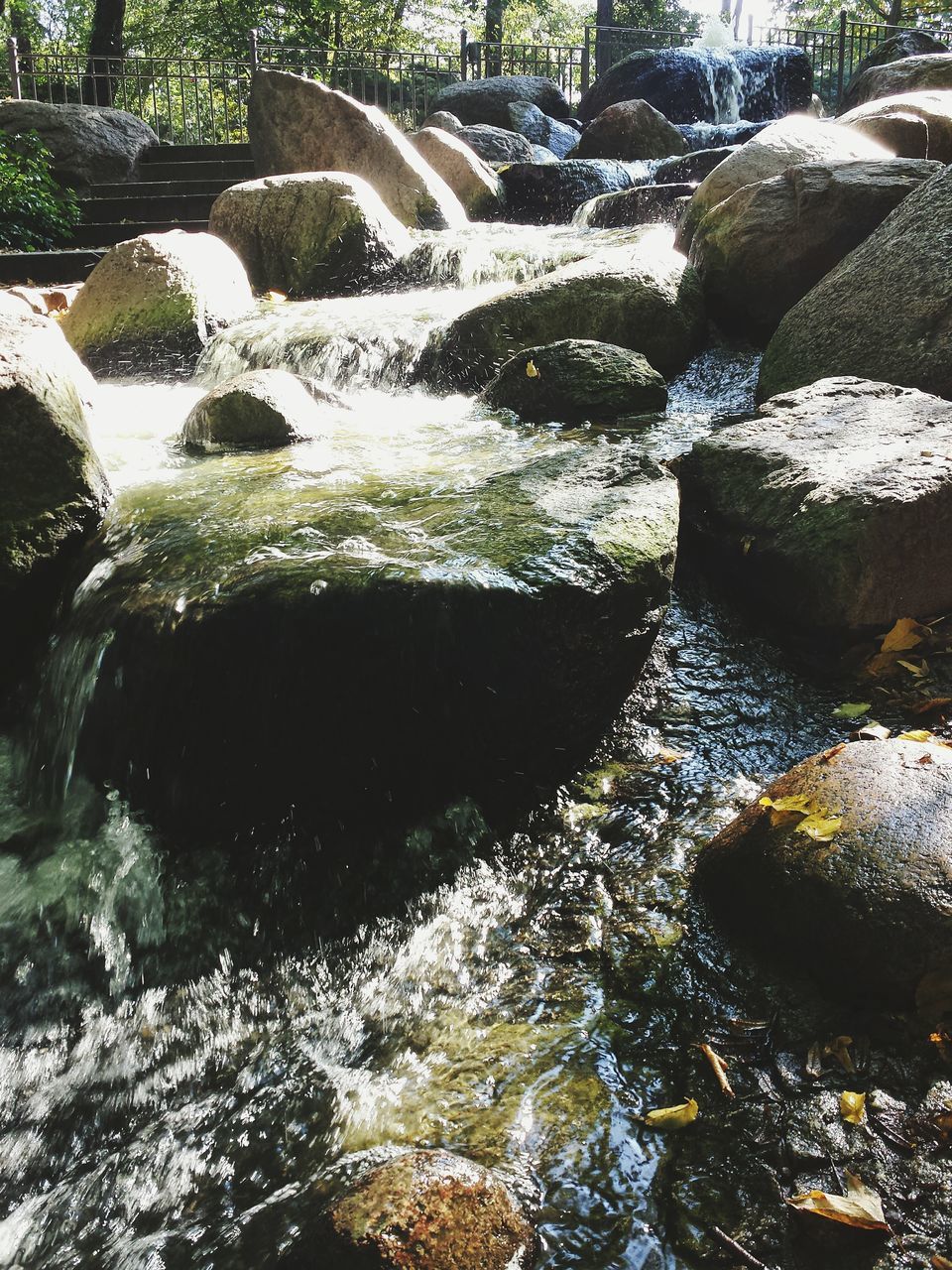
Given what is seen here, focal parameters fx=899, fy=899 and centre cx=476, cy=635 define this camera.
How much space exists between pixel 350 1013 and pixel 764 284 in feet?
17.9

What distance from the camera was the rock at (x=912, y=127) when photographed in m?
7.21

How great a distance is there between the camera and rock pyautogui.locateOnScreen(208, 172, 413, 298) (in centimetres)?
877

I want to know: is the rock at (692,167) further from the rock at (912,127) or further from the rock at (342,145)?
the rock at (912,127)

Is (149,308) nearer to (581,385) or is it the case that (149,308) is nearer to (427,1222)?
(581,385)

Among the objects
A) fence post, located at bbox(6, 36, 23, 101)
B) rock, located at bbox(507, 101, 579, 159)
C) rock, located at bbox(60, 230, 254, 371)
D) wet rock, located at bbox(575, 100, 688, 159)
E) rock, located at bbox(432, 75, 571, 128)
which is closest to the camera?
rock, located at bbox(60, 230, 254, 371)

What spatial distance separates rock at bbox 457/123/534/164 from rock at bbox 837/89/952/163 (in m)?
7.45

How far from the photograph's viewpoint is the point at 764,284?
602 cm

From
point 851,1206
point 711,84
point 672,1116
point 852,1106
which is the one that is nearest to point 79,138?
point 711,84

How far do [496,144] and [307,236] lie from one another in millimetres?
6955

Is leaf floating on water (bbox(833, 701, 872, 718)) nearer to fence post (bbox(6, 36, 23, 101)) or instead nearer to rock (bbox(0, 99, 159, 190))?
rock (bbox(0, 99, 159, 190))

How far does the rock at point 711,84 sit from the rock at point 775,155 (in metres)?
11.6

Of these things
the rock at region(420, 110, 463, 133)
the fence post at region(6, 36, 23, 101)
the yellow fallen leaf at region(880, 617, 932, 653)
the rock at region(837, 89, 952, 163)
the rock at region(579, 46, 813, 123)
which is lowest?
the yellow fallen leaf at region(880, 617, 932, 653)

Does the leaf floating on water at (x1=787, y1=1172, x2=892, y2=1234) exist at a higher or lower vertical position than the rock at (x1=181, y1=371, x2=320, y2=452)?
lower

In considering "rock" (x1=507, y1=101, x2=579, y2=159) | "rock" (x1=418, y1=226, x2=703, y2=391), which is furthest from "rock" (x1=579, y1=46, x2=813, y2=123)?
"rock" (x1=418, y1=226, x2=703, y2=391)
